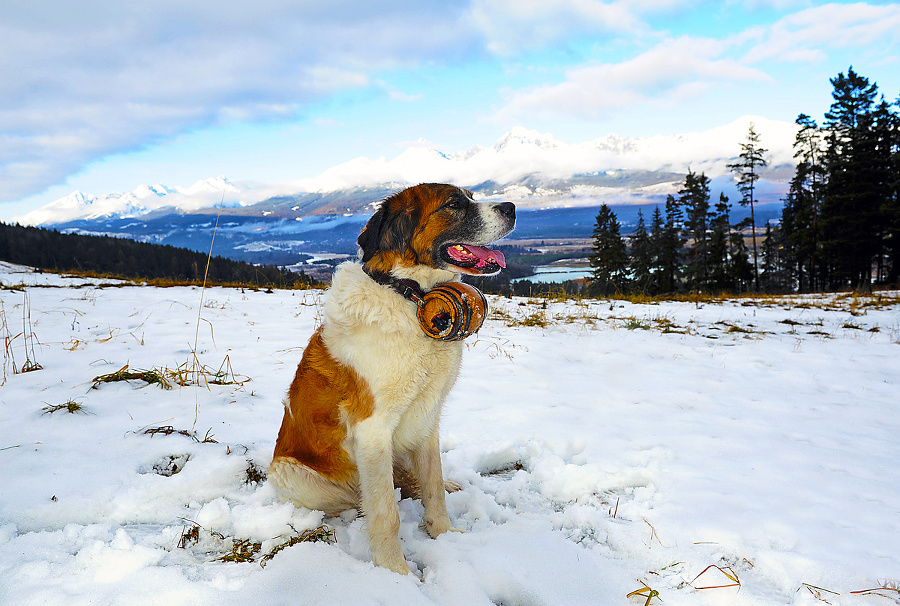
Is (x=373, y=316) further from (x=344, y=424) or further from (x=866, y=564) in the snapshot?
(x=866, y=564)

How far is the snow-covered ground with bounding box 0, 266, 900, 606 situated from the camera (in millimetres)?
2072

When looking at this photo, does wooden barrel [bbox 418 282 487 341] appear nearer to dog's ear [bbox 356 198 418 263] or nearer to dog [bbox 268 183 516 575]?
dog [bbox 268 183 516 575]

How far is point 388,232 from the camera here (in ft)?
9.57

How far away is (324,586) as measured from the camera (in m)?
2.05

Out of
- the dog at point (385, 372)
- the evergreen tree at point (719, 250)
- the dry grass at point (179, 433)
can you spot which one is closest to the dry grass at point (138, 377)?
the dry grass at point (179, 433)

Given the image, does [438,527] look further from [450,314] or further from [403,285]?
[403,285]

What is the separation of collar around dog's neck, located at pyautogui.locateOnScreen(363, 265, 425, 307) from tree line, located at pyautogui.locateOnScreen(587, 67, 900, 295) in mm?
15076

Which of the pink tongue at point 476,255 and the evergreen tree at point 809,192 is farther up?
the evergreen tree at point 809,192

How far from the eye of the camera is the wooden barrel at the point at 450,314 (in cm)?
254

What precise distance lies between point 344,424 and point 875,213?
41.8m

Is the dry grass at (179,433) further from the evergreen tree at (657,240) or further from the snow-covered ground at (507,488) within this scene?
the evergreen tree at (657,240)

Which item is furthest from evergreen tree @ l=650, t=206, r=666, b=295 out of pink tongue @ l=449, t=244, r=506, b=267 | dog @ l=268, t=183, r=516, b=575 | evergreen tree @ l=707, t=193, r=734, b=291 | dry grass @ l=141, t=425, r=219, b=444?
dry grass @ l=141, t=425, r=219, b=444

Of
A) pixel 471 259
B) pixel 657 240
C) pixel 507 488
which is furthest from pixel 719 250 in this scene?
pixel 471 259

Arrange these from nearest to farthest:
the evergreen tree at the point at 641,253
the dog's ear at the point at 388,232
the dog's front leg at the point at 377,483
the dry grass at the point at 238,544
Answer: the dry grass at the point at 238,544 < the dog's front leg at the point at 377,483 < the dog's ear at the point at 388,232 < the evergreen tree at the point at 641,253
